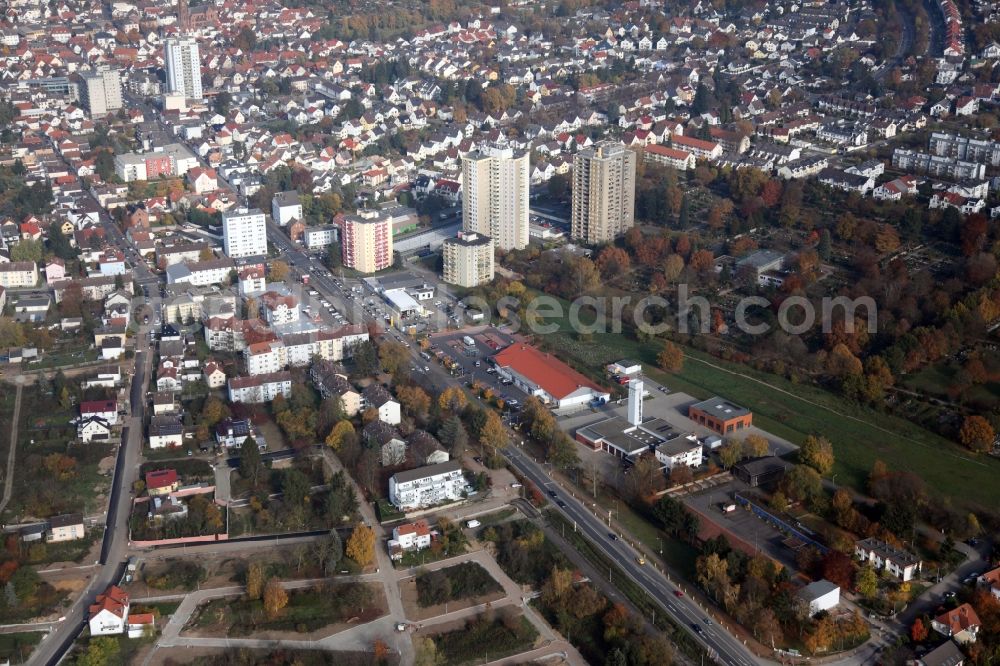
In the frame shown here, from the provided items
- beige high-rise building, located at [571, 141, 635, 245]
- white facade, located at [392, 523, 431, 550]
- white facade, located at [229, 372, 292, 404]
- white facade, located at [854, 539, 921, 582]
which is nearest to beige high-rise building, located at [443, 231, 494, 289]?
beige high-rise building, located at [571, 141, 635, 245]

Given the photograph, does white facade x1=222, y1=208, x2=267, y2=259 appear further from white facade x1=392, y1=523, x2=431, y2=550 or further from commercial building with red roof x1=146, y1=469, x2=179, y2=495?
white facade x1=392, y1=523, x2=431, y2=550

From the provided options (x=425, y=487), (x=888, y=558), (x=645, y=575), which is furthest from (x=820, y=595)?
(x=425, y=487)

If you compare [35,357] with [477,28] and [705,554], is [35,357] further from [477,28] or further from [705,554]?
[477,28]

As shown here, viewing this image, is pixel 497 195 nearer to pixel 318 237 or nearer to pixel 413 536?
pixel 318 237

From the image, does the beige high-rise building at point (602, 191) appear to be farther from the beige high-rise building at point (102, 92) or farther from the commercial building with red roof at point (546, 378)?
the beige high-rise building at point (102, 92)

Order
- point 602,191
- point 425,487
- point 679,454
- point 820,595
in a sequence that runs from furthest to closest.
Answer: point 602,191, point 679,454, point 425,487, point 820,595
